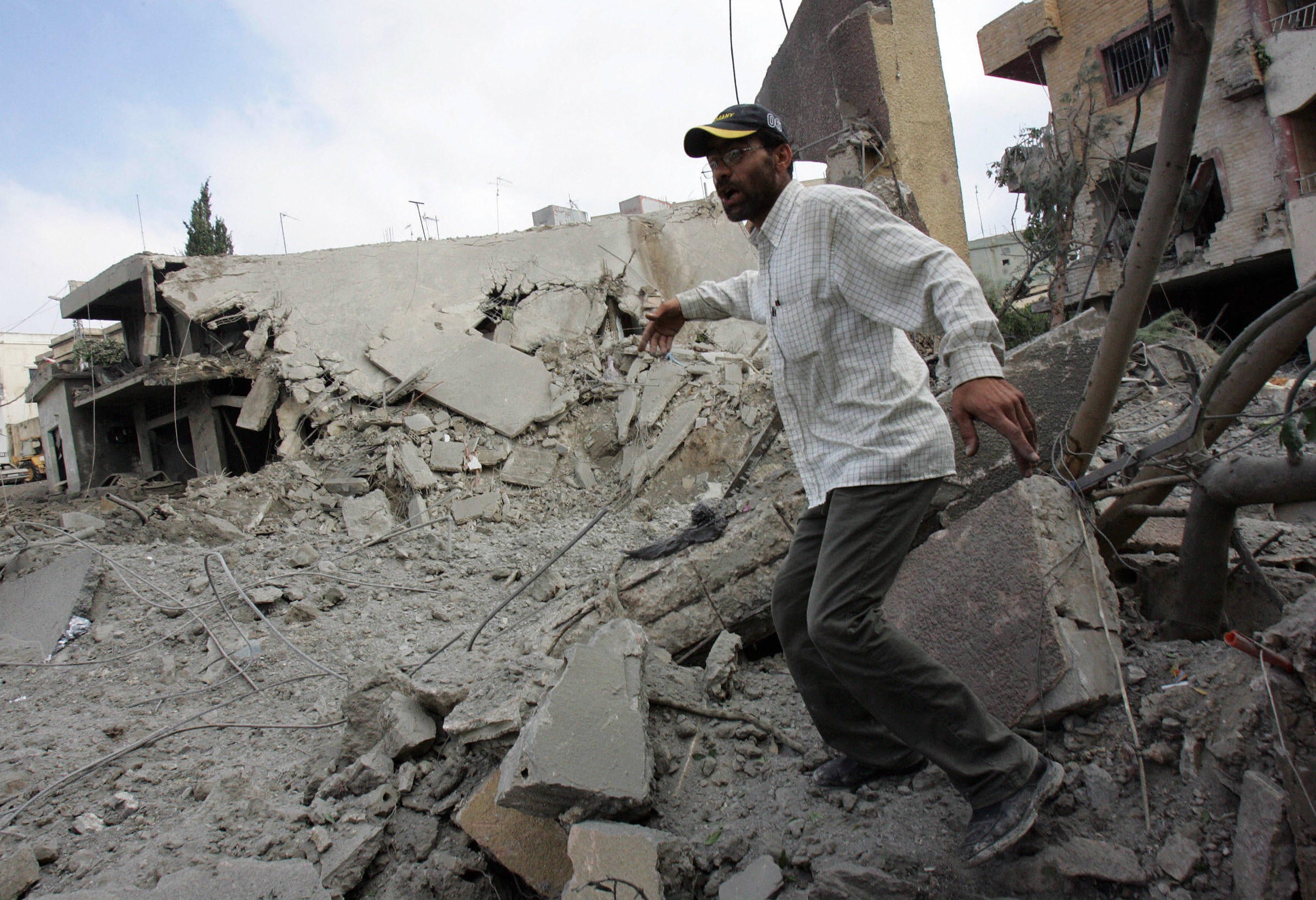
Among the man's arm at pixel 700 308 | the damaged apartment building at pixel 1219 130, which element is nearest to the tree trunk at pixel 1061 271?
the damaged apartment building at pixel 1219 130

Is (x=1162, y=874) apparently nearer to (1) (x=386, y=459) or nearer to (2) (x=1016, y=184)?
(1) (x=386, y=459)

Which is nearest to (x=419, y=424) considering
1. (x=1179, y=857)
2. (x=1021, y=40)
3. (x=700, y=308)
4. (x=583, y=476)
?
(x=583, y=476)

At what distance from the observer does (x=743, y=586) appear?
9.49ft

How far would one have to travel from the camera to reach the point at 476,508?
21.8 feet

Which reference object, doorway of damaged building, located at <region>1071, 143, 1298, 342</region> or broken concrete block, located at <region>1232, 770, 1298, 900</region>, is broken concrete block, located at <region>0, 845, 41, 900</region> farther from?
doorway of damaged building, located at <region>1071, 143, 1298, 342</region>

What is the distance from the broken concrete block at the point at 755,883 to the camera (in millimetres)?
1781

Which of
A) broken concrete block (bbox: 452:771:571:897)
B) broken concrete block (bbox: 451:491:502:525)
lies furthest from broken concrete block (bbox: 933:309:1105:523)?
broken concrete block (bbox: 451:491:502:525)

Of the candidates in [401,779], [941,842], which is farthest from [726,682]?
[401,779]

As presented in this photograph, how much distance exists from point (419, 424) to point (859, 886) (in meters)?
6.44

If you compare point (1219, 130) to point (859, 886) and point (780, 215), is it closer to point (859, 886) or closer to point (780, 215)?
point (780, 215)

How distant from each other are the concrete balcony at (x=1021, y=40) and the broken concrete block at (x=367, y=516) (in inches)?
646

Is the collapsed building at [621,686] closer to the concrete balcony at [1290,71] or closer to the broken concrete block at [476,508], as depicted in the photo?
the broken concrete block at [476,508]

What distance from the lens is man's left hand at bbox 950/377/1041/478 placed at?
1522 mm

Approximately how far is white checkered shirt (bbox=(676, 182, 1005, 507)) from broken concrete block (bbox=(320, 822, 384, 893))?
1602 millimetres
